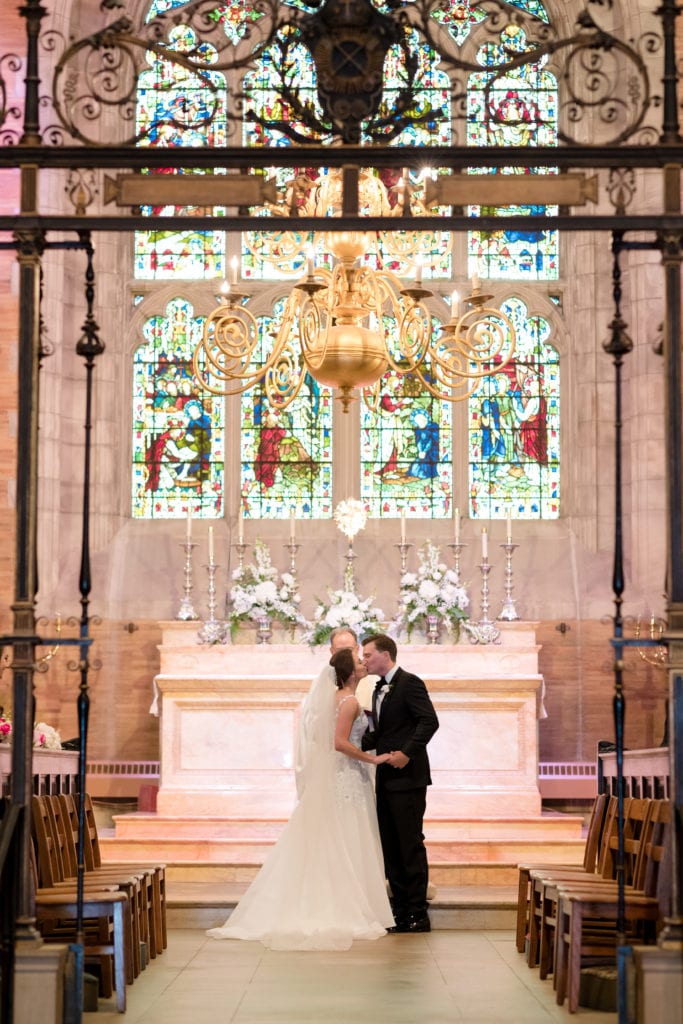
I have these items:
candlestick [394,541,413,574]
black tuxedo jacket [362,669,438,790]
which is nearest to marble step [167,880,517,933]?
black tuxedo jacket [362,669,438,790]

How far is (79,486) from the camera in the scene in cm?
1473

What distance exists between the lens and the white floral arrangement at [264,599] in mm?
13242

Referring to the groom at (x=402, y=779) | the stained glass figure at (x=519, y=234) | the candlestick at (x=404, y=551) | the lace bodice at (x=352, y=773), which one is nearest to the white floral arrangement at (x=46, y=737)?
the lace bodice at (x=352, y=773)

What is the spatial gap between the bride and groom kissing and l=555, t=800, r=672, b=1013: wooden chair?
1917 mm

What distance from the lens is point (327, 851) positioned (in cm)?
909

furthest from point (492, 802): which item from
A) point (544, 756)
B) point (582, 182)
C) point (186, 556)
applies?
point (582, 182)

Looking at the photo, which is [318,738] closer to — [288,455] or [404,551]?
[404,551]

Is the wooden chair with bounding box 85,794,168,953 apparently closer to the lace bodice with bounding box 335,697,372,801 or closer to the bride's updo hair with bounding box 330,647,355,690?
the lace bodice with bounding box 335,697,372,801

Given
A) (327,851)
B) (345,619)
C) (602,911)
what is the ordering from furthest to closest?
1. (345,619)
2. (327,851)
3. (602,911)

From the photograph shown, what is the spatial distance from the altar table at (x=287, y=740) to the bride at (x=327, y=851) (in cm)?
280

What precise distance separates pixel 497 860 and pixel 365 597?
3673 mm

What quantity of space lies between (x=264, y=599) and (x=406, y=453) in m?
2.68

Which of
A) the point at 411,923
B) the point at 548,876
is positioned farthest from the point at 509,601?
the point at 548,876

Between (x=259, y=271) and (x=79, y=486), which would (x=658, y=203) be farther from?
(x=79, y=486)
